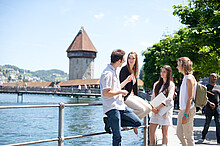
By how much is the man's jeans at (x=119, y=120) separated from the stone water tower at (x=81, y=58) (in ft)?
274

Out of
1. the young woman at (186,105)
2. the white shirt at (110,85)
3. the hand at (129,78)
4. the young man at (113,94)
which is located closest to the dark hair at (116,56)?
the young man at (113,94)

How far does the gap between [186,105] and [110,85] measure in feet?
4.69

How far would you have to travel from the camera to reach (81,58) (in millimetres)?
88938

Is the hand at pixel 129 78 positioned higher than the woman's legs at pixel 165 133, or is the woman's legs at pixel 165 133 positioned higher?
the hand at pixel 129 78

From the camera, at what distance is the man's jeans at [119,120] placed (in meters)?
3.71

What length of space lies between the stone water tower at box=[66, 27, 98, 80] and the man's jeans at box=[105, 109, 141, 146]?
83.5 metres

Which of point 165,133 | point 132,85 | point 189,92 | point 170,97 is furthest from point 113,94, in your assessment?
point 165,133

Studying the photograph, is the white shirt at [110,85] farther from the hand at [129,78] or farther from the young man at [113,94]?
the hand at [129,78]

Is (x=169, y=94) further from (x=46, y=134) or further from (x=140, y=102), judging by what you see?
(x=46, y=134)

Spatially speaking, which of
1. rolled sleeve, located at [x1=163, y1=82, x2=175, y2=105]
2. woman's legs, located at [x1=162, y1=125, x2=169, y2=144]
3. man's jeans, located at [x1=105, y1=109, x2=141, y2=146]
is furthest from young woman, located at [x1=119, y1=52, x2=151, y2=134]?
woman's legs, located at [x1=162, y1=125, x2=169, y2=144]

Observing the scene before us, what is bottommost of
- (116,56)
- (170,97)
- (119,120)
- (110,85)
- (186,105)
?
(119,120)

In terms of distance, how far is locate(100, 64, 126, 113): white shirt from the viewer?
359cm

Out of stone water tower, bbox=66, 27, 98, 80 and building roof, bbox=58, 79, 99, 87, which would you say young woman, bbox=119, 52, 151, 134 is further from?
stone water tower, bbox=66, 27, 98, 80

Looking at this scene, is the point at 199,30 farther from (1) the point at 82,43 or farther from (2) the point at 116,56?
(1) the point at 82,43
